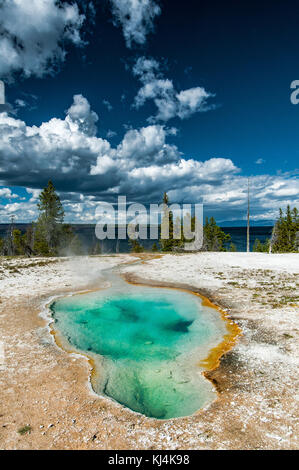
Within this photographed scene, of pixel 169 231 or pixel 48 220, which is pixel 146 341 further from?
pixel 169 231

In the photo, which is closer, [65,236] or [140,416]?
[140,416]

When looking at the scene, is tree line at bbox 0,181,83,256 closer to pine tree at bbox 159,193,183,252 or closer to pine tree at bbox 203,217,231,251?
pine tree at bbox 159,193,183,252

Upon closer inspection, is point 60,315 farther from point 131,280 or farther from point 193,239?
point 193,239

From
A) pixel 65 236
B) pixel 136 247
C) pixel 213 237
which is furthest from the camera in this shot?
pixel 213 237

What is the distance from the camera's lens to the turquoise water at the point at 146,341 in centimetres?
569

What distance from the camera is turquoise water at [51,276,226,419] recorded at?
18.7 ft

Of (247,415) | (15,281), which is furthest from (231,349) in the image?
(15,281)

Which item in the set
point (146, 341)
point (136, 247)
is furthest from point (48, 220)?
point (146, 341)

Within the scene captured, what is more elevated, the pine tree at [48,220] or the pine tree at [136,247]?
the pine tree at [48,220]

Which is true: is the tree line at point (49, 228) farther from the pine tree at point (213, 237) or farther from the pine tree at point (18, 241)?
the pine tree at point (213, 237)

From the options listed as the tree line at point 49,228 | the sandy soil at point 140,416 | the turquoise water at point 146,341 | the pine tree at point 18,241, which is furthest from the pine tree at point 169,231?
the sandy soil at point 140,416

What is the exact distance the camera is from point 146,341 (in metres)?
9.27
